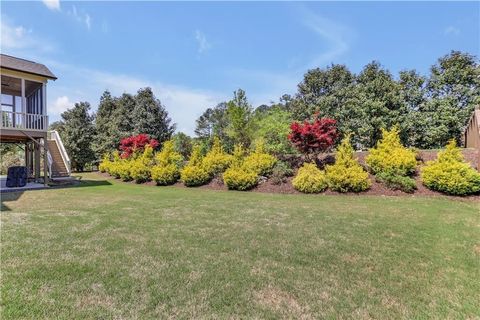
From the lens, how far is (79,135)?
23.8m

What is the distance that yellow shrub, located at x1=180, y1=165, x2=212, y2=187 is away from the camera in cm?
1307

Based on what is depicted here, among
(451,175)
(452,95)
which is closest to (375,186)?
(451,175)

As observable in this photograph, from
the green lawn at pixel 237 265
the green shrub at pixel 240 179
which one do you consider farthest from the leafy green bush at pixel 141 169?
the green lawn at pixel 237 265

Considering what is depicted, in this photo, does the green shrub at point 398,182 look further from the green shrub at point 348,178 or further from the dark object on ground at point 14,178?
the dark object on ground at point 14,178

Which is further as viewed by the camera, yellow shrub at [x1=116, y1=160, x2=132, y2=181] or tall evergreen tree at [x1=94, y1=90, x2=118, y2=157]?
tall evergreen tree at [x1=94, y1=90, x2=118, y2=157]

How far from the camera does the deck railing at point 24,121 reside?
40.1 ft

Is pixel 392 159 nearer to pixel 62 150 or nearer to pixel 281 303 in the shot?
pixel 281 303

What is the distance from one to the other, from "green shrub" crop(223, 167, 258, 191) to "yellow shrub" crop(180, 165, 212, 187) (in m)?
1.45

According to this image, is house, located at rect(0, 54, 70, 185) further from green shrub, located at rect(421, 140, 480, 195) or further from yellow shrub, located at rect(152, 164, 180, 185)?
green shrub, located at rect(421, 140, 480, 195)

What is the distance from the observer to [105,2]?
7.89m

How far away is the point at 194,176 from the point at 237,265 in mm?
9631

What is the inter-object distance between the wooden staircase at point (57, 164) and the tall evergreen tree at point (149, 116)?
25.0ft

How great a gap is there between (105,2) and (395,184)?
36.0 feet

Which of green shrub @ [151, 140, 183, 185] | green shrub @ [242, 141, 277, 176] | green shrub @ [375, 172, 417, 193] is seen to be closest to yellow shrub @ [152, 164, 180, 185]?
green shrub @ [151, 140, 183, 185]
